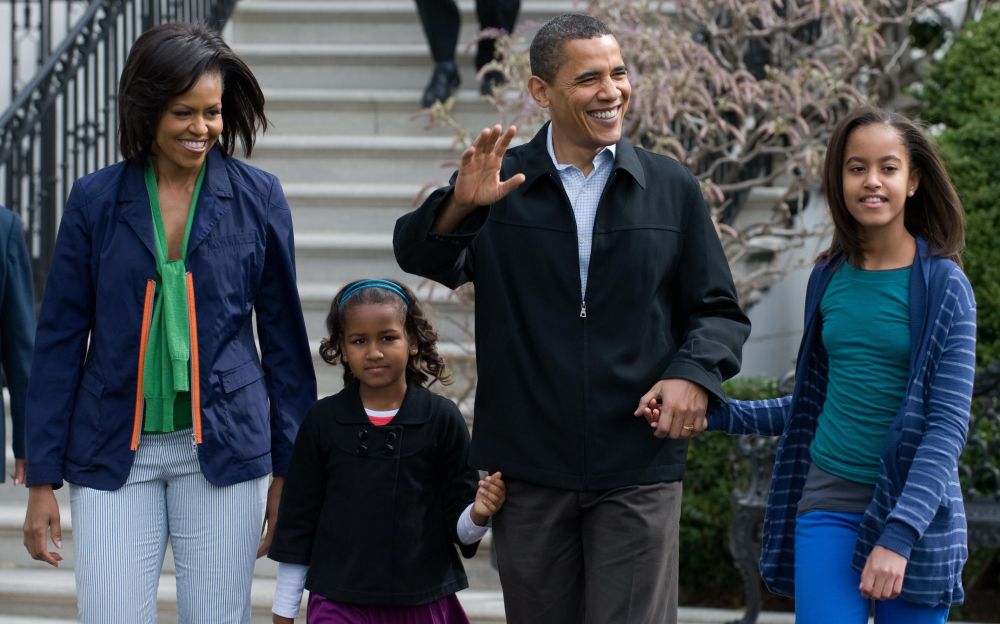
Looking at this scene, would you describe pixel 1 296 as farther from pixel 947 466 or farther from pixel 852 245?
pixel 947 466

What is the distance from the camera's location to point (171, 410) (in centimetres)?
314

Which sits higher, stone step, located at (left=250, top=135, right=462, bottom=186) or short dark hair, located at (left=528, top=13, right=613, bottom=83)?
short dark hair, located at (left=528, top=13, right=613, bottom=83)

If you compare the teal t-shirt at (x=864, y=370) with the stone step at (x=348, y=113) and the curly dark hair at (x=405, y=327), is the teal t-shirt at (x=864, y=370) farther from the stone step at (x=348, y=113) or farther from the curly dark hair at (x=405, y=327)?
the stone step at (x=348, y=113)

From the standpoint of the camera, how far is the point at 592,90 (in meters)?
3.04

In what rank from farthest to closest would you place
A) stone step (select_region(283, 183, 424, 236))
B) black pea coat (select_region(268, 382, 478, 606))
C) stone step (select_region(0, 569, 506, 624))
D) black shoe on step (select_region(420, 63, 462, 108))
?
black shoe on step (select_region(420, 63, 462, 108)), stone step (select_region(283, 183, 424, 236)), stone step (select_region(0, 569, 506, 624)), black pea coat (select_region(268, 382, 478, 606))

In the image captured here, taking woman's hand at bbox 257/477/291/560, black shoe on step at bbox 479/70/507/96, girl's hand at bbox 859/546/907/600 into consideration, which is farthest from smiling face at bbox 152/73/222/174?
black shoe on step at bbox 479/70/507/96

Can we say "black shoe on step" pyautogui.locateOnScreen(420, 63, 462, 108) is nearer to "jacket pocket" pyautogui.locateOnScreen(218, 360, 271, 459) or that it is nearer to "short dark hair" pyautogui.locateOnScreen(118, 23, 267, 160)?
"short dark hair" pyautogui.locateOnScreen(118, 23, 267, 160)

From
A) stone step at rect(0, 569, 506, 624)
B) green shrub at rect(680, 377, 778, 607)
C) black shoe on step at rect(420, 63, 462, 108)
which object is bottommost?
stone step at rect(0, 569, 506, 624)

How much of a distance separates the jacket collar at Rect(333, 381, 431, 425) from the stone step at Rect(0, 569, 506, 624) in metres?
1.78

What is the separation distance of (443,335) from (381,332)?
2.76m

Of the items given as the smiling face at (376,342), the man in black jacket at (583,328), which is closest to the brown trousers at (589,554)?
the man in black jacket at (583,328)

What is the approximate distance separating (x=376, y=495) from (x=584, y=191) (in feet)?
3.02

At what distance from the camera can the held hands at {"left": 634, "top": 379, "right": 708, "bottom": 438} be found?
2877 millimetres

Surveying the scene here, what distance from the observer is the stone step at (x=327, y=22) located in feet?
29.0
